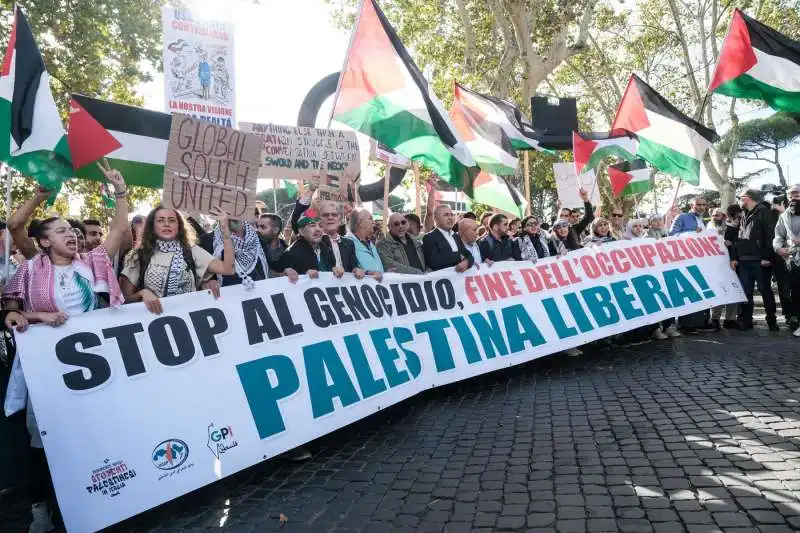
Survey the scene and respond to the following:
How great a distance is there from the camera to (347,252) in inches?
227

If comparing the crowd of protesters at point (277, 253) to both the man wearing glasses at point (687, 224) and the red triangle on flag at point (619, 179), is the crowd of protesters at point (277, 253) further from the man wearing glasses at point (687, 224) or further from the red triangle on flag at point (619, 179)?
the red triangle on flag at point (619, 179)

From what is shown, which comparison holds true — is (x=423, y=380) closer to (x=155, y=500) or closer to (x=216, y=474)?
(x=216, y=474)

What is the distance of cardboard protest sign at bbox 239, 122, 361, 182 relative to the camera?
7.43 m

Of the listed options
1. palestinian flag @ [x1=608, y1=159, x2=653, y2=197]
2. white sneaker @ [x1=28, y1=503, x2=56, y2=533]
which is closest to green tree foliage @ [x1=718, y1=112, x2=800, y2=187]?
palestinian flag @ [x1=608, y1=159, x2=653, y2=197]

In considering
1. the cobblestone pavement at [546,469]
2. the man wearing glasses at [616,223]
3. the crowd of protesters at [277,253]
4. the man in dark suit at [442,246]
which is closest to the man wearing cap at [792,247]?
the crowd of protesters at [277,253]

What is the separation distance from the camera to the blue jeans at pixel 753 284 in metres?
8.74

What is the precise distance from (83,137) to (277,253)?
2061mm

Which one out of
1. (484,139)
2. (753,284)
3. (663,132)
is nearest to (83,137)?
(484,139)

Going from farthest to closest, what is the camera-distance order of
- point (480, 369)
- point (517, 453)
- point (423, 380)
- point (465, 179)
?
point (465, 179), point (480, 369), point (423, 380), point (517, 453)

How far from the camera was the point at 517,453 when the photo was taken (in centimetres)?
423

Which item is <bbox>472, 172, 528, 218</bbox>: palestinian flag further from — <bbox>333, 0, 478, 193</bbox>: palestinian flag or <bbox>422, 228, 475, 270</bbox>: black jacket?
<bbox>422, 228, 475, 270</bbox>: black jacket

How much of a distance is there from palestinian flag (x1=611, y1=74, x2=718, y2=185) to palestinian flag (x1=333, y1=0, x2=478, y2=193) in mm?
4175

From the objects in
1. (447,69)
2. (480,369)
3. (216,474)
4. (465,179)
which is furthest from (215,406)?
(447,69)

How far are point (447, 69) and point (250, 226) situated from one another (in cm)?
1596
